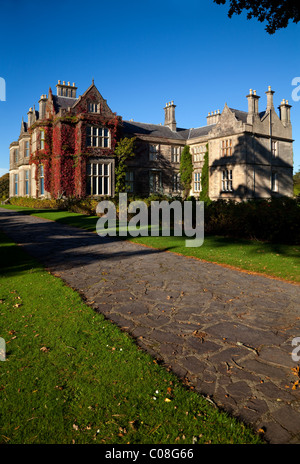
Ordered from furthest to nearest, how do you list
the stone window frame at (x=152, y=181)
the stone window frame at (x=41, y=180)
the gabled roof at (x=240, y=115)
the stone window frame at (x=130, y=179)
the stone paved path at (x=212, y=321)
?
the stone window frame at (x=152, y=181)
the stone window frame at (x=130, y=179)
the stone window frame at (x=41, y=180)
the gabled roof at (x=240, y=115)
the stone paved path at (x=212, y=321)

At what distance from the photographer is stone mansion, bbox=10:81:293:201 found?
29.8 metres

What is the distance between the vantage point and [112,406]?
280 centimetres

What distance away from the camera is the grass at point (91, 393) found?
248cm

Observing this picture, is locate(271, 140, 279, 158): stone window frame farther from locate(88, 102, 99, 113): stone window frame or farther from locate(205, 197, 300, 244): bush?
locate(205, 197, 300, 244): bush

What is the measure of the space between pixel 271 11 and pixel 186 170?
2623 centimetres

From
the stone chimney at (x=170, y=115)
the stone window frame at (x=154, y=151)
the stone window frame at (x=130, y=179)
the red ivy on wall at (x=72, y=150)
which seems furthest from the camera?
the stone chimney at (x=170, y=115)

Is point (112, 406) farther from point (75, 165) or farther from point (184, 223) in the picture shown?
point (75, 165)

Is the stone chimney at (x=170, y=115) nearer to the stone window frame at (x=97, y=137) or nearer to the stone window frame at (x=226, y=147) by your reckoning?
the stone window frame at (x=226, y=147)

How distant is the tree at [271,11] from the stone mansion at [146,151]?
1949 cm

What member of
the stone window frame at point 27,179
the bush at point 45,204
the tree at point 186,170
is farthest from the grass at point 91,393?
the stone window frame at point 27,179

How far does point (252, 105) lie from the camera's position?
29.9 meters

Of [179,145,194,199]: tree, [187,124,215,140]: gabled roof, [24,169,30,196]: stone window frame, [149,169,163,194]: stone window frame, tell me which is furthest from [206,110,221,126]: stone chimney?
[24,169,30,196]: stone window frame

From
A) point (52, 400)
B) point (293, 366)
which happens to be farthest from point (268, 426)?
point (52, 400)
